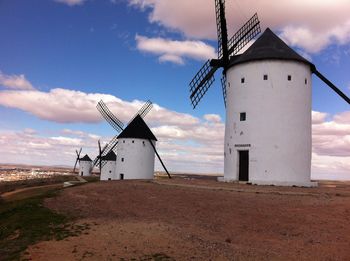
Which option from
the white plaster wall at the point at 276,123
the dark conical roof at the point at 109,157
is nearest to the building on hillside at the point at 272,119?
the white plaster wall at the point at 276,123

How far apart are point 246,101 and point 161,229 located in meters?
15.5

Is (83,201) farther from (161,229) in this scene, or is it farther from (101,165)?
(101,165)

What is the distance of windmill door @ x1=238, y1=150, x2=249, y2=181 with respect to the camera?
26344 mm

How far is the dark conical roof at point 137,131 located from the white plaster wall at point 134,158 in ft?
1.51

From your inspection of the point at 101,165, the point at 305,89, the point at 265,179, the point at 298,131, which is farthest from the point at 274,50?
the point at 101,165

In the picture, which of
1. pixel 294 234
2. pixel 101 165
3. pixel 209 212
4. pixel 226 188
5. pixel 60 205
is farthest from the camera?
pixel 101 165

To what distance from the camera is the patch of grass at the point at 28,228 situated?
11672 mm

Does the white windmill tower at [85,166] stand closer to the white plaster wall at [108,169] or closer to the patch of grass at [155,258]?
the white plaster wall at [108,169]

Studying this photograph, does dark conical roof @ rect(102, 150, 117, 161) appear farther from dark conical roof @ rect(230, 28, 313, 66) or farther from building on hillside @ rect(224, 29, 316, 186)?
building on hillside @ rect(224, 29, 316, 186)

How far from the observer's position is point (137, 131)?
40656mm

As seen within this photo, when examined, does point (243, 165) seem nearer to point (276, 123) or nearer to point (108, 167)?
point (276, 123)

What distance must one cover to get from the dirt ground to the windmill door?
624cm

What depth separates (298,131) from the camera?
2556cm

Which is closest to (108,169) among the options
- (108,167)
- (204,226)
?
(108,167)
